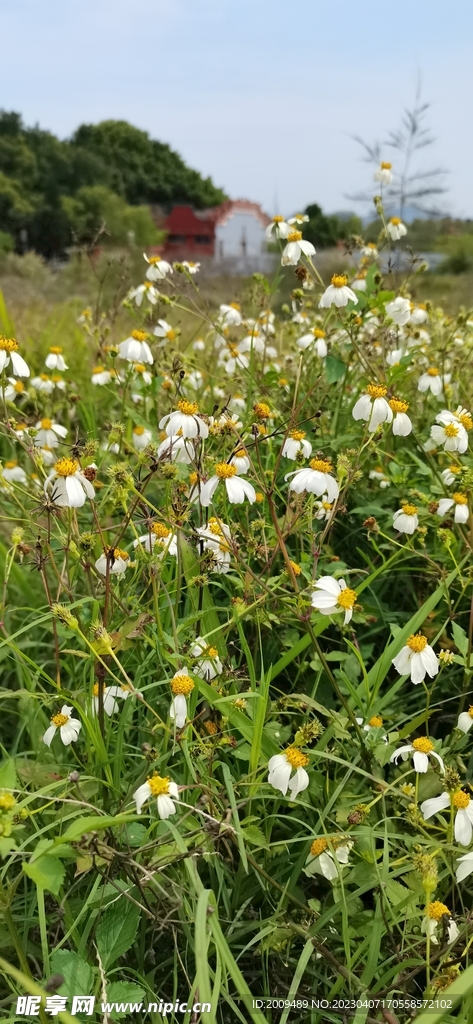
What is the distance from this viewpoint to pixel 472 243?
19156 mm

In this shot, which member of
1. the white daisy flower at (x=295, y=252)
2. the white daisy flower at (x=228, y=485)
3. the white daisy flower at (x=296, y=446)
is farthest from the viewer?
the white daisy flower at (x=295, y=252)

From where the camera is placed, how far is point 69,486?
1.30 metres

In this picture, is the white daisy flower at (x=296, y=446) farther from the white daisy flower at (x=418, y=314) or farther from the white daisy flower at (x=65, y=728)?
the white daisy flower at (x=418, y=314)

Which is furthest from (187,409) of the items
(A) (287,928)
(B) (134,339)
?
(A) (287,928)

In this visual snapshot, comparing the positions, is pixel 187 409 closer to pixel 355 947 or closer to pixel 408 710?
pixel 408 710

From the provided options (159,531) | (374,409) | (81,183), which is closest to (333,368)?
(374,409)

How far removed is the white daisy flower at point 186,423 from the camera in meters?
1.44

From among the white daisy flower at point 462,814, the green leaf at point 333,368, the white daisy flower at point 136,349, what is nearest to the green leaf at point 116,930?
the white daisy flower at point 462,814

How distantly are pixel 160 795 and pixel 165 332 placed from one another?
1818mm

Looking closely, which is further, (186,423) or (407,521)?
(407,521)

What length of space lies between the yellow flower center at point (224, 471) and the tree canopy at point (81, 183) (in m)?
30.9

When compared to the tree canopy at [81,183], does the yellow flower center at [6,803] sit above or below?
below

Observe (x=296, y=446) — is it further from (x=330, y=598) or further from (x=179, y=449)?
(x=330, y=598)

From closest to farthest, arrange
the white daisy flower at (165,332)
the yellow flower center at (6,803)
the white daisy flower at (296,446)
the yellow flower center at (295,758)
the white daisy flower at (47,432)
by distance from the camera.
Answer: the yellow flower center at (6,803), the yellow flower center at (295,758), the white daisy flower at (296,446), the white daisy flower at (47,432), the white daisy flower at (165,332)
